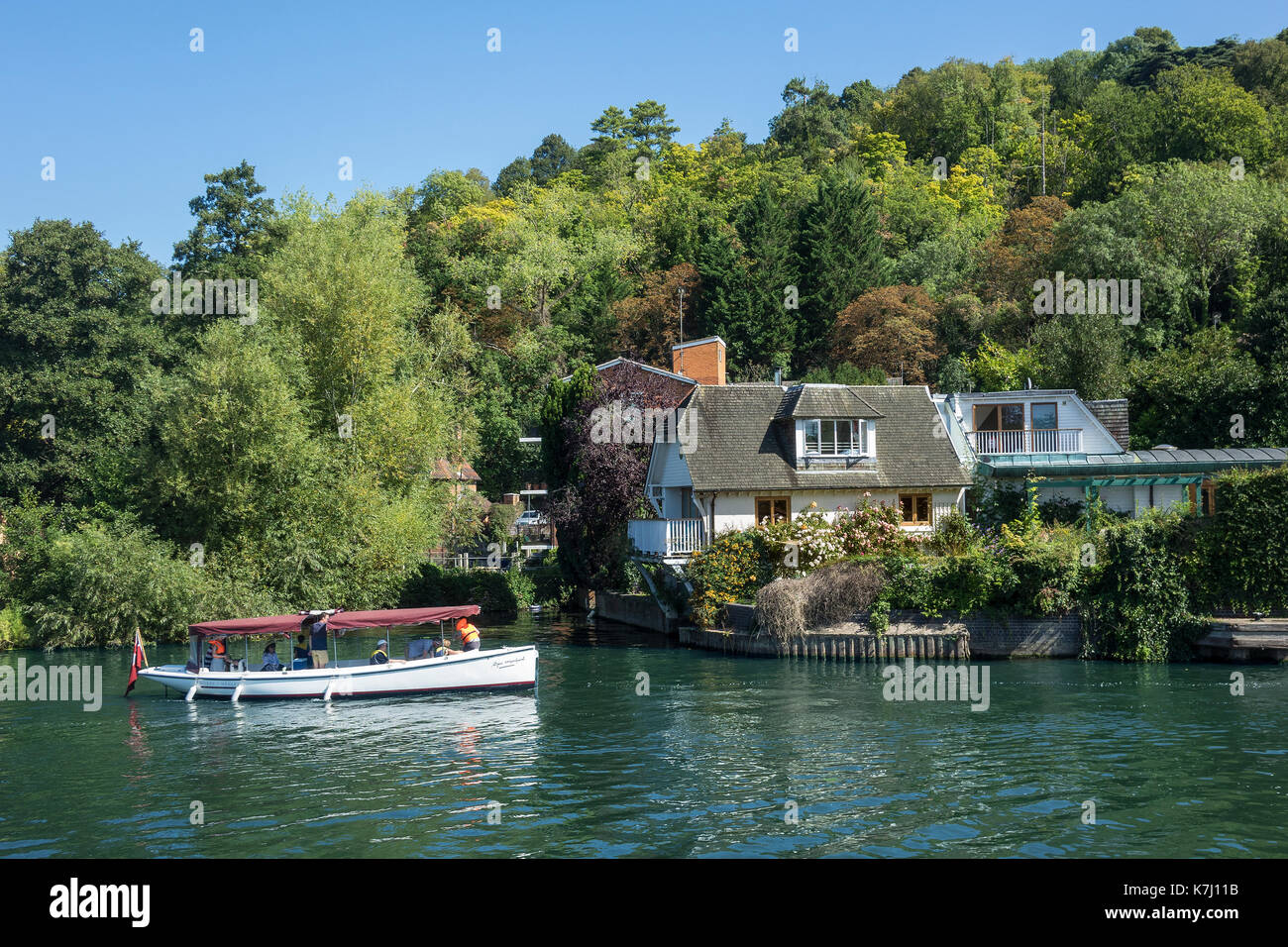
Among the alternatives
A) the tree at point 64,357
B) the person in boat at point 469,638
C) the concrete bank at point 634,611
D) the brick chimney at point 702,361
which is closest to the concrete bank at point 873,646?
the concrete bank at point 634,611

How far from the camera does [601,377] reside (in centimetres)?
5072

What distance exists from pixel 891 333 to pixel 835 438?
77.4 ft

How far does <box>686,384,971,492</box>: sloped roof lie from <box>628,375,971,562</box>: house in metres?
0.04

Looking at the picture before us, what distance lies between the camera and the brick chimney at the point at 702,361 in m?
56.5

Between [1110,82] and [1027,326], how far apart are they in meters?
57.8

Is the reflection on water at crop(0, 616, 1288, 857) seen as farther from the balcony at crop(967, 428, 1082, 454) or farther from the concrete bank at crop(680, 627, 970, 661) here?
the balcony at crop(967, 428, 1082, 454)

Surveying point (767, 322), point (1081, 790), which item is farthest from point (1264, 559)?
point (767, 322)

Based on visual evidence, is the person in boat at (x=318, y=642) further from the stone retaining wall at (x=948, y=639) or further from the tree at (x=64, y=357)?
the tree at (x=64, y=357)

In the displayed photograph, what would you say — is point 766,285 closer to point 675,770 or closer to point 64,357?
point 64,357

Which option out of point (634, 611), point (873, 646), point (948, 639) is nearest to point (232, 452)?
point (634, 611)

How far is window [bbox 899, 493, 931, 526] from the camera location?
44.4 meters

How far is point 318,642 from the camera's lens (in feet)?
105

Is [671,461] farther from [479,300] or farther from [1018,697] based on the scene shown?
[479,300]

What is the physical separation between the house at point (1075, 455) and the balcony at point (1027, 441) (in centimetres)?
4
